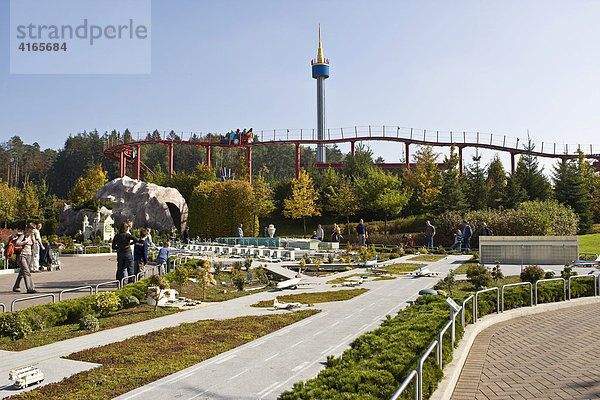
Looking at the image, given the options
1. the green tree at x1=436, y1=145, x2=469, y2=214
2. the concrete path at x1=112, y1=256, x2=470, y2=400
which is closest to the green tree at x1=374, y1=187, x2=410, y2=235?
the green tree at x1=436, y1=145, x2=469, y2=214

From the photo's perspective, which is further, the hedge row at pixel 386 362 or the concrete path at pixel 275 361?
the concrete path at pixel 275 361

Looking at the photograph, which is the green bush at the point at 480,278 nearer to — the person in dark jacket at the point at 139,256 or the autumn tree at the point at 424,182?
the person in dark jacket at the point at 139,256

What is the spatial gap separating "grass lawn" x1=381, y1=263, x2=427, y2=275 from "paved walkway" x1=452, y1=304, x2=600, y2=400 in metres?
8.94

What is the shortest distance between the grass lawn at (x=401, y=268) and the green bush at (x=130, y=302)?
11026 millimetres

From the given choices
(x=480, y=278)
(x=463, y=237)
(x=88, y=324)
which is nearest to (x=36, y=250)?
(x=88, y=324)

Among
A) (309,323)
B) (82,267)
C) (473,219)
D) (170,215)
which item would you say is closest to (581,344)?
(309,323)

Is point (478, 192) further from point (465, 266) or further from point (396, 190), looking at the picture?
point (465, 266)

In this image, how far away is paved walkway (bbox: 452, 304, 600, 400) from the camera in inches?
255

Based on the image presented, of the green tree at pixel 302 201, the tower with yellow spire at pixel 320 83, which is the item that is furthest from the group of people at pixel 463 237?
the tower with yellow spire at pixel 320 83

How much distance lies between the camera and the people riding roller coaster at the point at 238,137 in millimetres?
56781

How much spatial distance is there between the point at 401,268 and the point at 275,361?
14843mm

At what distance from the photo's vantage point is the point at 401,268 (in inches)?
849

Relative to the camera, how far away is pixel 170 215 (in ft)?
152

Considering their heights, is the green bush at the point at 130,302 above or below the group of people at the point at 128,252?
below
